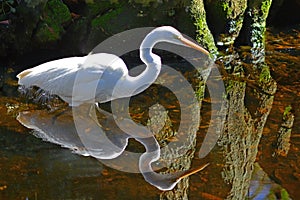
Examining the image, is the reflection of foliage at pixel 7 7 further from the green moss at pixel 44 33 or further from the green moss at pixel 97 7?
the green moss at pixel 97 7

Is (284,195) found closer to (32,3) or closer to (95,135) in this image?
(95,135)

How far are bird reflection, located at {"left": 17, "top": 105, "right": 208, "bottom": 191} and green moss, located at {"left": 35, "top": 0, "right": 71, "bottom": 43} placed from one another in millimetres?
1554

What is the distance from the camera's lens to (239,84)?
5.90 meters

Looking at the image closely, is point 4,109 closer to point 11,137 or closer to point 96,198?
point 11,137

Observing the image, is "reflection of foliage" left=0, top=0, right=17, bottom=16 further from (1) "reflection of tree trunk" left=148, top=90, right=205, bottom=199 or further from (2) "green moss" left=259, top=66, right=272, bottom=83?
(2) "green moss" left=259, top=66, right=272, bottom=83

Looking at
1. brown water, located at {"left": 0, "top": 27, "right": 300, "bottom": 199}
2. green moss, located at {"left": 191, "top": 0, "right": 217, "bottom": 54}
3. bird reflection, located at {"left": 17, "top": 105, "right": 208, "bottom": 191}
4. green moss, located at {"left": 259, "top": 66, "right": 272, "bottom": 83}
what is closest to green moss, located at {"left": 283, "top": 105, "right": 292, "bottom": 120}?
brown water, located at {"left": 0, "top": 27, "right": 300, "bottom": 199}

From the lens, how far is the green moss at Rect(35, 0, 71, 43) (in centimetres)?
660

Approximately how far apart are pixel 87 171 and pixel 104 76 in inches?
45.2

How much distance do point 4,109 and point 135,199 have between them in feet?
6.43

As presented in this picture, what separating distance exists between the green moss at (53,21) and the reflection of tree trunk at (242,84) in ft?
4.97

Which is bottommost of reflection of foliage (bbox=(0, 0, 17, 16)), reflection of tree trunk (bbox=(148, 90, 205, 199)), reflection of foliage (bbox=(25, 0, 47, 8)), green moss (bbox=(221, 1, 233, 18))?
reflection of tree trunk (bbox=(148, 90, 205, 199))

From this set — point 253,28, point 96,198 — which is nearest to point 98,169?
point 96,198

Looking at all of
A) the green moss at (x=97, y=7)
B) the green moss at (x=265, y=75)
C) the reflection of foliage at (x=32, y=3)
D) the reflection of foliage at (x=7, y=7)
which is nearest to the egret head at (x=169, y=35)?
the green moss at (x=265, y=75)

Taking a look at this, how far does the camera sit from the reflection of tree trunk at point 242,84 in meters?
4.36
